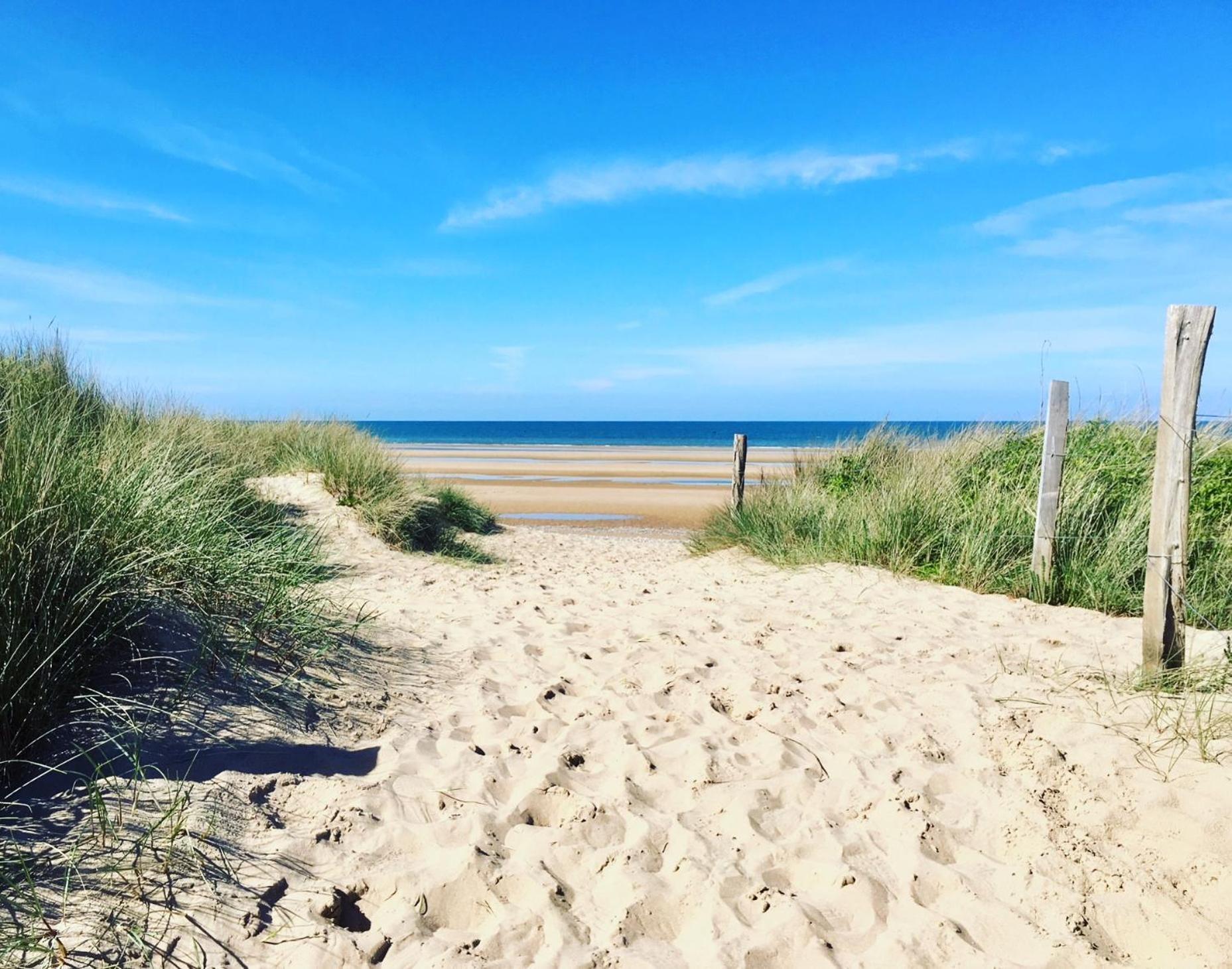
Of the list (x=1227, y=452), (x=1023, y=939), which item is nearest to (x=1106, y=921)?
(x=1023, y=939)

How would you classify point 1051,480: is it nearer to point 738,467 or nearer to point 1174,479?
point 1174,479

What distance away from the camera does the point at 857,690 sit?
464cm

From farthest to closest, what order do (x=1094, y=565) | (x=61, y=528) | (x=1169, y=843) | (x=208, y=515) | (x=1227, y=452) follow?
(x=1227, y=452), (x=1094, y=565), (x=208, y=515), (x=61, y=528), (x=1169, y=843)

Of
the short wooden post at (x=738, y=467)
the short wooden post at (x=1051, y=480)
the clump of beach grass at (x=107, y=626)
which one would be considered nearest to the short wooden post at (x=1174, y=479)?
the short wooden post at (x=1051, y=480)

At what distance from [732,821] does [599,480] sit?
22774 mm

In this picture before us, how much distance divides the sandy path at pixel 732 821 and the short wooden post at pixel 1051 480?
1742 millimetres

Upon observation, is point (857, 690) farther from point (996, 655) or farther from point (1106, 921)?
point (1106, 921)

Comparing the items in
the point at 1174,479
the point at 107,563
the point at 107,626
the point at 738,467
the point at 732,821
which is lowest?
→ the point at 732,821

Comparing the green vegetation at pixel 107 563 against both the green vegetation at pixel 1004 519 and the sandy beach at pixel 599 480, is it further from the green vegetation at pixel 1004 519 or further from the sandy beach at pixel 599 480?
the sandy beach at pixel 599 480

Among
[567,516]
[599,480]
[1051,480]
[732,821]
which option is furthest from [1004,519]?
[599,480]

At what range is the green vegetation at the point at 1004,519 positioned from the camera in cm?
680

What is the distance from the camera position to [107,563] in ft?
11.7

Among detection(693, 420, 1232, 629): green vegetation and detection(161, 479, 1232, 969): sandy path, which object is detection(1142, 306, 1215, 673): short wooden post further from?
detection(693, 420, 1232, 629): green vegetation

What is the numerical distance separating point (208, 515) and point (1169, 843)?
535 centimetres
